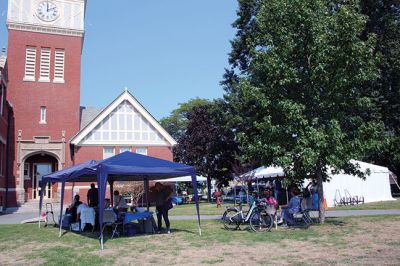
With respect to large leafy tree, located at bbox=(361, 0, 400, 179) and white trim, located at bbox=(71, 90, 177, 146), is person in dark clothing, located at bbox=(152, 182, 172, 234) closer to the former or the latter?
large leafy tree, located at bbox=(361, 0, 400, 179)

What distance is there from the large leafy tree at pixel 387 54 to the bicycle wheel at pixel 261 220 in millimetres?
20289

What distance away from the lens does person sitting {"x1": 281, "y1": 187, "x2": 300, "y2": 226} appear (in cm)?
1398

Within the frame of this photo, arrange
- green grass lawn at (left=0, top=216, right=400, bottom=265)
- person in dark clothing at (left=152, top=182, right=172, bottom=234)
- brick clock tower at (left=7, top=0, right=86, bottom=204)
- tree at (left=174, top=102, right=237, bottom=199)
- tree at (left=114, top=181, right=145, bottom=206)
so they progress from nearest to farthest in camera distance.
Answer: green grass lawn at (left=0, top=216, right=400, bottom=265) < person in dark clothing at (left=152, top=182, right=172, bottom=234) < tree at (left=114, top=181, right=145, bottom=206) < brick clock tower at (left=7, top=0, right=86, bottom=204) < tree at (left=174, top=102, right=237, bottom=199)

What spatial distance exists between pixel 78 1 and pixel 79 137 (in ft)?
42.5

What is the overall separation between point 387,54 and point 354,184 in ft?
36.4

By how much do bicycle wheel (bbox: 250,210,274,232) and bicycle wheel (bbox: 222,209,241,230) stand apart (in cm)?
56

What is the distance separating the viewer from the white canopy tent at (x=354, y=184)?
25619 mm

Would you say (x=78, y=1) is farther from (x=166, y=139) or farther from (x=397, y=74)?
(x=397, y=74)

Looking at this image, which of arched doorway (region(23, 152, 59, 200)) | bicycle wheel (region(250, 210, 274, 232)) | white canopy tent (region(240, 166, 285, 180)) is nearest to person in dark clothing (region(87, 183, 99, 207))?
bicycle wheel (region(250, 210, 274, 232))

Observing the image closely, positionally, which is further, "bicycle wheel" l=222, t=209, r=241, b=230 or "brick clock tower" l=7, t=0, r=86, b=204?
"brick clock tower" l=7, t=0, r=86, b=204

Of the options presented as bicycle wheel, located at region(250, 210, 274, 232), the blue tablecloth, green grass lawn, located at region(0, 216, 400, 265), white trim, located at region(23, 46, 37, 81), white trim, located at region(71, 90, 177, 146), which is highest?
white trim, located at region(23, 46, 37, 81)

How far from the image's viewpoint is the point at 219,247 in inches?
391

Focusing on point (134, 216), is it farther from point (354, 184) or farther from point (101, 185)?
point (354, 184)

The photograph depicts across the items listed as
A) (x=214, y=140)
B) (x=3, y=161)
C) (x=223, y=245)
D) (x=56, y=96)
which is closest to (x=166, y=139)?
(x=214, y=140)
